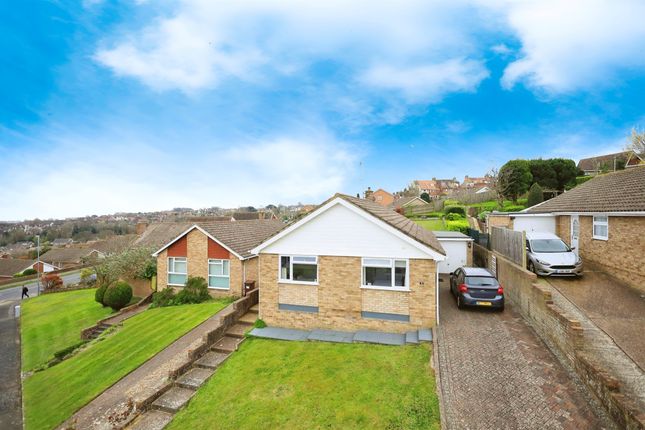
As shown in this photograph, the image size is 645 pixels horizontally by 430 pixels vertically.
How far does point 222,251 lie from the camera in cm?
2048

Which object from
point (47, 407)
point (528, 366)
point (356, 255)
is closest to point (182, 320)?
point (47, 407)

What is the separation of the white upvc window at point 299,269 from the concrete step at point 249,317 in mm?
2471

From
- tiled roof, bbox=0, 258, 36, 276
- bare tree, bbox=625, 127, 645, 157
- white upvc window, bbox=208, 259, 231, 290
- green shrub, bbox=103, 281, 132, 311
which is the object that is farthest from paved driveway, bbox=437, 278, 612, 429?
tiled roof, bbox=0, 258, 36, 276

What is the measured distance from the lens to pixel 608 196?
634 inches

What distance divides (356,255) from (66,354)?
17209mm

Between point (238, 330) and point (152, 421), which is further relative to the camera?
point (238, 330)

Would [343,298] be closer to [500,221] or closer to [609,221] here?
[609,221]

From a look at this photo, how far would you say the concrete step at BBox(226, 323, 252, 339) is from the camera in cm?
1289

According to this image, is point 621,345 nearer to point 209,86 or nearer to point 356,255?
point 356,255

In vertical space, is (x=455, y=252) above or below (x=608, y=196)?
below

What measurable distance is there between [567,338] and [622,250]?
7926 millimetres

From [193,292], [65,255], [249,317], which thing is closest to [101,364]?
[193,292]

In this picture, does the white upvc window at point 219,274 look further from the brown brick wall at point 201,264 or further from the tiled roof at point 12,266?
the tiled roof at point 12,266

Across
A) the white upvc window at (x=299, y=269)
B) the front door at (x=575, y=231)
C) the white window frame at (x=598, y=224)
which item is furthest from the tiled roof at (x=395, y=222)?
the front door at (x=575, y=231)
